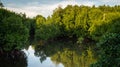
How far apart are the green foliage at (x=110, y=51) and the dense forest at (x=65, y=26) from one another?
2005 cm

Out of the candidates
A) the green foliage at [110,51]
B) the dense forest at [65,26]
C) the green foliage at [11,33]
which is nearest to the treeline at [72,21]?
the dense forest at [65,26]

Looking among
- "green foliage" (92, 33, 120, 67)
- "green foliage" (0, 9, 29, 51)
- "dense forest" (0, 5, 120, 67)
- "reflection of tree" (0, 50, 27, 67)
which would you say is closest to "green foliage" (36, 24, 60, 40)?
"dense forest" (0, 5, 120, 67)

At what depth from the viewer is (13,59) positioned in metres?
43.1

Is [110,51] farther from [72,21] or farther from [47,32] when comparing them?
[72,21]

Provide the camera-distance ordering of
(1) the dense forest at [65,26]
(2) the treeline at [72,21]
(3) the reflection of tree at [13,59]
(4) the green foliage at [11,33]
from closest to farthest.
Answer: (3) the reflection of tree at [13,59] < (4) the green foliage at [11,33] < (1) the dense forest at [65,26] < (2) the treeline at [72,21]

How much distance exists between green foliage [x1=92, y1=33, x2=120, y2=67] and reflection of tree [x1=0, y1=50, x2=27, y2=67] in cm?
2445

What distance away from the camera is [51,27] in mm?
81500

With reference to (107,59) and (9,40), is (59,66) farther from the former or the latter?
(107,59)

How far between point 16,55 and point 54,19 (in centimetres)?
4536

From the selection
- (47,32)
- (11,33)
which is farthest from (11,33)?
(47,32)

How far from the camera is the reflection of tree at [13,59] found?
39350 mm

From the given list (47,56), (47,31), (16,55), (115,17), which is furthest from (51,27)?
(16,55)

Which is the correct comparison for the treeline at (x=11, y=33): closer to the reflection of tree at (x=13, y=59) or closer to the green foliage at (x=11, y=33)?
the green foliage at (x=11, y=33)

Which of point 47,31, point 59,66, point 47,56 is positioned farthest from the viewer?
point 47,31
